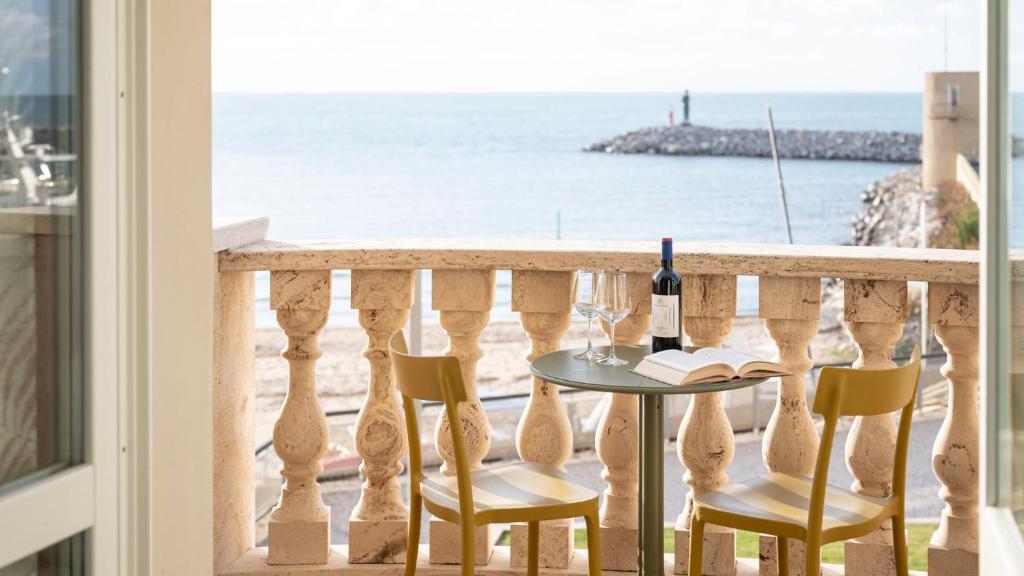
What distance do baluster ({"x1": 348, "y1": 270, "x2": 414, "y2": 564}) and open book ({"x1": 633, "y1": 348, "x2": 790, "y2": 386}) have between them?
77cm

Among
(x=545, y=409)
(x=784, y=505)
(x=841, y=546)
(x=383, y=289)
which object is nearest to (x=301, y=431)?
(x=383, y=289)

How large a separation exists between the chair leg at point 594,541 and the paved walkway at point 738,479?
1274 centimetres

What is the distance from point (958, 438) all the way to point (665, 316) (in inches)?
33.3

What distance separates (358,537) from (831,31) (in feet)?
148

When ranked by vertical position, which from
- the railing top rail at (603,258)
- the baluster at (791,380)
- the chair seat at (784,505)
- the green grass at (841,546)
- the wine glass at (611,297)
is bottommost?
the green grass at (841,546)

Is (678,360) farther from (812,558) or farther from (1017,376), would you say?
(1017,376)

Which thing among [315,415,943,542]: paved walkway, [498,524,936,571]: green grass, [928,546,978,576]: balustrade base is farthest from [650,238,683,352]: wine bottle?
[315,415,943,542]: paved walkway

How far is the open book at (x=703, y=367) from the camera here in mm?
2502

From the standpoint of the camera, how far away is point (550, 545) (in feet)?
10.0

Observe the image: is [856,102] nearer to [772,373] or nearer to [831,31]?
[831,31]

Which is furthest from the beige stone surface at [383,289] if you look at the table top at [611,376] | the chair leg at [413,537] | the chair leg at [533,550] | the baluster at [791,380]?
the baluster at [791,380]

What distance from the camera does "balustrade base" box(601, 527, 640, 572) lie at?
3053mm

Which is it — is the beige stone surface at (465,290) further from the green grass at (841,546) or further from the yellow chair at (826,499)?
the green grass at (841,546)

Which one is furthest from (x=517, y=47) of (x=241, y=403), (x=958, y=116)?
(x=241, y=403)
